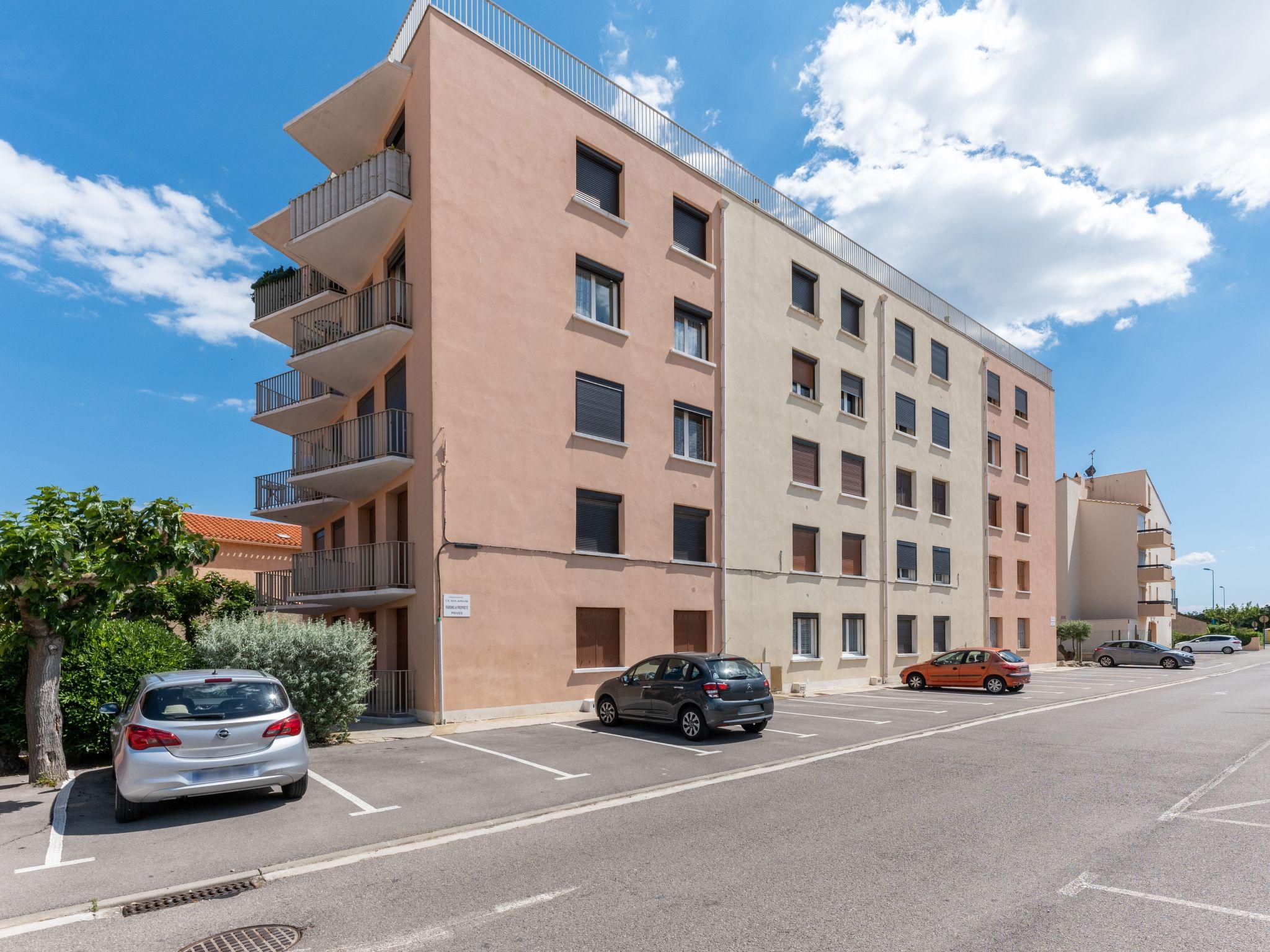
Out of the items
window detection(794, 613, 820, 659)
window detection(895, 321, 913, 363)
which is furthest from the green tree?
window detection(895, 321, 913, 363)

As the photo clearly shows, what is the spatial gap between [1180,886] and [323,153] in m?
22.1

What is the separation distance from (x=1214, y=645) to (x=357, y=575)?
64.1 m

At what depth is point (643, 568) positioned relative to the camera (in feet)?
63.2

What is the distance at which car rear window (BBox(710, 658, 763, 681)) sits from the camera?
13.4m

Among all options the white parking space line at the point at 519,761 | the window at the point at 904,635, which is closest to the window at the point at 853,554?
the window at the point at 904,635

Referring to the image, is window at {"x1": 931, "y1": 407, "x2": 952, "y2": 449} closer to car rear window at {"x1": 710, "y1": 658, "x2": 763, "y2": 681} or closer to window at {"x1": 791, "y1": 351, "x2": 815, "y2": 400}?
window at {"x1": 791, "y1": 351, "x2": 815, "y2": 400}

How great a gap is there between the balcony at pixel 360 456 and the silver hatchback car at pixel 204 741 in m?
8.00

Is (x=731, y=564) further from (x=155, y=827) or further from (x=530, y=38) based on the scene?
(x=155, y=827)

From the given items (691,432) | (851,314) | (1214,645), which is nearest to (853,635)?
(691,432)

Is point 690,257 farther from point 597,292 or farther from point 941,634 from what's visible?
point 941,634

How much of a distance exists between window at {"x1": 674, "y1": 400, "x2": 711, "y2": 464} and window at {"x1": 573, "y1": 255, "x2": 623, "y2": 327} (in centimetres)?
289

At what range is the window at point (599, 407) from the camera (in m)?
18.5

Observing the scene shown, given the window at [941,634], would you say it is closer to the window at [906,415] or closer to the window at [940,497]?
the window at [940,497]

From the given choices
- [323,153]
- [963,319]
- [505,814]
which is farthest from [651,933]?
[963,319]
